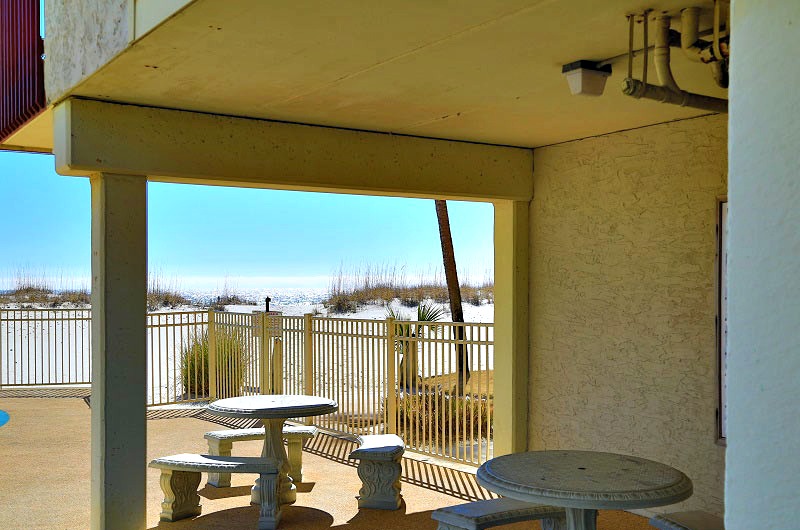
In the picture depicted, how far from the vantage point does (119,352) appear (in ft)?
20.6

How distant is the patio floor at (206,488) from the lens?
23.0ft

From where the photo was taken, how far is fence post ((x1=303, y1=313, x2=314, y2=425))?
37.7 feet

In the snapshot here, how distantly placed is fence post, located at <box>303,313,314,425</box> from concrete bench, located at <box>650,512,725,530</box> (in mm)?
6910

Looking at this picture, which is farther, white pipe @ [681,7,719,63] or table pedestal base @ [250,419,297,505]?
table pedestal base @ [250,419,297,505]

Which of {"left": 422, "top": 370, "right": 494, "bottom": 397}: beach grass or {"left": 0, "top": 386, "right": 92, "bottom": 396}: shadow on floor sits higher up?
{"left": 422, "top": 370, "right": 494, "bottom": 397}: beach grass

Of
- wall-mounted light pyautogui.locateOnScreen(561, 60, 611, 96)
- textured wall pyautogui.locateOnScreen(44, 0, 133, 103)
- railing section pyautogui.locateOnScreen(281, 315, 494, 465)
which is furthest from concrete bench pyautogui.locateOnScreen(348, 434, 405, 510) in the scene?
textured wall pyautogui.locateOnScreen(44, 0, 133, 103)

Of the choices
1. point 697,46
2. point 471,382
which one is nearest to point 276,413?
point 471,382

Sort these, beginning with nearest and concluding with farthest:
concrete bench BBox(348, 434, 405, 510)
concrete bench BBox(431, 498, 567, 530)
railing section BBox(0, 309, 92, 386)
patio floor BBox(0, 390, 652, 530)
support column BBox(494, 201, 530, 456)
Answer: concrete bench BBox(431, 498, 567, 530) < patio floor BBox(0, 390, 652, 530) < concrete bench BBox(348, 434, 405, 510) < support column BBox(494, 201, 530, 456) < railing section BBox(0, 309, 92, 386)

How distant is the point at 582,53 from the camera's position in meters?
4.89

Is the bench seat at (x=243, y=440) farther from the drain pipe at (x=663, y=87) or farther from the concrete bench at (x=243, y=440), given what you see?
the drain pipe at (x=663, y=87)

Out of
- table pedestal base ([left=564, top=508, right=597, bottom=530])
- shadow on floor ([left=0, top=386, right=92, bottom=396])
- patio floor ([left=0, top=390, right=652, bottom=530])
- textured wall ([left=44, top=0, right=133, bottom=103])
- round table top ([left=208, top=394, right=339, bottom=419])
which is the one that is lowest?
shadow on floor ([left=0, top=386, right=92, bottom=396])

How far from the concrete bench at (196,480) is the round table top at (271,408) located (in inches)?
16.5

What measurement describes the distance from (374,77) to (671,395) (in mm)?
3787

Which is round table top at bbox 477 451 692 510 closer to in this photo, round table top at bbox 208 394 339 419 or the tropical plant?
round table top at bbox 208 394 339 419
